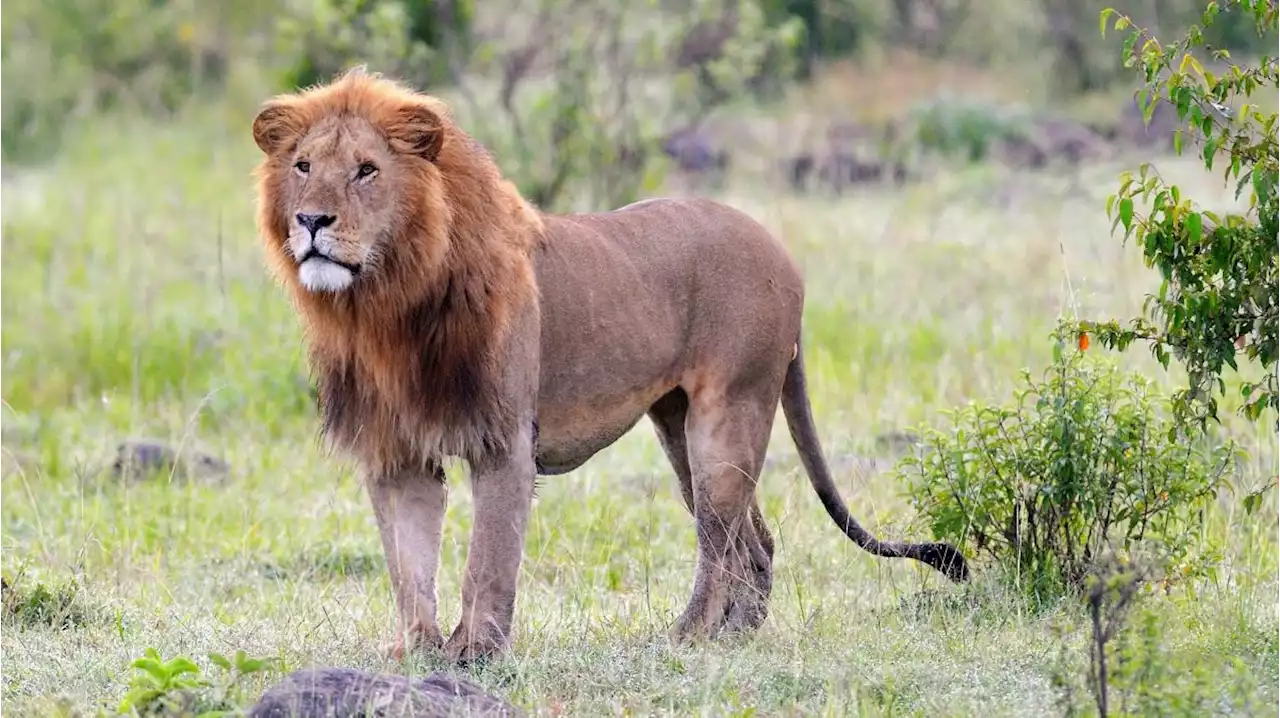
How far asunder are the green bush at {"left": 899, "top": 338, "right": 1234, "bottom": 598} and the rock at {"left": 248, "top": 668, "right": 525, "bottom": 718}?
6.78 ft

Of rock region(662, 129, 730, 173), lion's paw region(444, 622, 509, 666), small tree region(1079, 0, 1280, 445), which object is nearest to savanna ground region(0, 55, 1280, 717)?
lion's paw region(444, 622, 509, 666)

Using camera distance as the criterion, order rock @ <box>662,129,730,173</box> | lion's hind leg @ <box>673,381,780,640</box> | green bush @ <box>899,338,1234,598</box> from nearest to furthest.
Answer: lion's hind leg @ <box>673,381,780,640</box> < green bush @ <box>899,338,1234,598</box> < rock @ <box>662,129,730,173</box>

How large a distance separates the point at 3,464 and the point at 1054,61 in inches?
613

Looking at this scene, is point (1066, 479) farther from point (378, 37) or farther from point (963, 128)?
point (963, 128)

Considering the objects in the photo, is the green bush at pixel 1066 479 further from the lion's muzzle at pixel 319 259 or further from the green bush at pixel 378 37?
the green bush at pixel 378 37

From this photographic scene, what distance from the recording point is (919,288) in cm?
1116

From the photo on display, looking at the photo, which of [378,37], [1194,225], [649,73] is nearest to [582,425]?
[1194,225]

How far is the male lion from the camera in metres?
4.64

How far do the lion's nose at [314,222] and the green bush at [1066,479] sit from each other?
6.92 ft

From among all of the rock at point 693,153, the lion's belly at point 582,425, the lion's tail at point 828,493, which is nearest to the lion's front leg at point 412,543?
the lion's belly at point 582,425

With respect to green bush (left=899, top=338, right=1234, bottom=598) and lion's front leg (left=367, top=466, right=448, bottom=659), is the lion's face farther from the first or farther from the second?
green bush (left=899, top=338, right=1234, bottom=598)

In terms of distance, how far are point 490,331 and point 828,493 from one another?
56.8 inches

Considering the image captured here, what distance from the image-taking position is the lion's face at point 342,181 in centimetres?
449

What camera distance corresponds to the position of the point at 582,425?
517 cm
